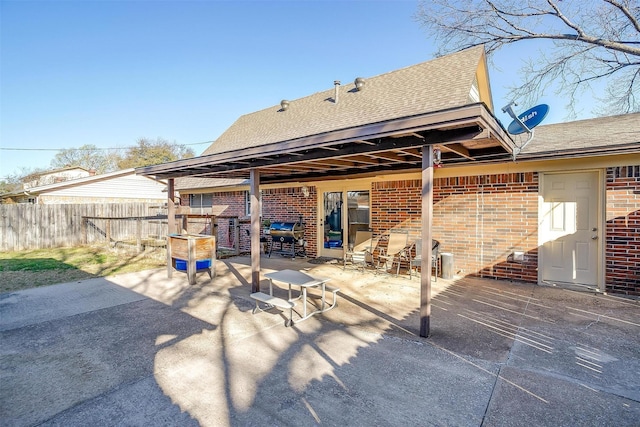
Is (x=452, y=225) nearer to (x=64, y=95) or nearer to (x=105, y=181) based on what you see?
(x=105, y=181)

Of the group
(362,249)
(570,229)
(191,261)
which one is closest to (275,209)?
(362,249)

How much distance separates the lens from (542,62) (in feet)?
35.5

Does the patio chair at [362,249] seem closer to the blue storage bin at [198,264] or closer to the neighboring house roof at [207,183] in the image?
the blue storage bin at [198,264]

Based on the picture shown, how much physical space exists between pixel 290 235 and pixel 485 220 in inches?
213

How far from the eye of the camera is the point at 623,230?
18.4 feet

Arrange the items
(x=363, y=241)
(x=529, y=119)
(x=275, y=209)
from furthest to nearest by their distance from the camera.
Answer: (x=275, y=209) < (x=363, y=241) < (x=529, y=119)

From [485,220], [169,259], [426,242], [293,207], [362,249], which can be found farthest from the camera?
[293,207]

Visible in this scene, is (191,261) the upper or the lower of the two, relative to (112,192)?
lower

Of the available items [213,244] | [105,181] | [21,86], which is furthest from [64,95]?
[213,244]

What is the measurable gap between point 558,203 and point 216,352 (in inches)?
263

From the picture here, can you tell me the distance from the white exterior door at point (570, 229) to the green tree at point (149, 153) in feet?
113

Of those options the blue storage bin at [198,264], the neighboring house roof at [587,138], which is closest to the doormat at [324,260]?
the blue storage bin at [198,264]

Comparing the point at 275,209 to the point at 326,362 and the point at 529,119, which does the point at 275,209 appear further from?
the point at 326,362

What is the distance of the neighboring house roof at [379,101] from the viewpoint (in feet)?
24.6
